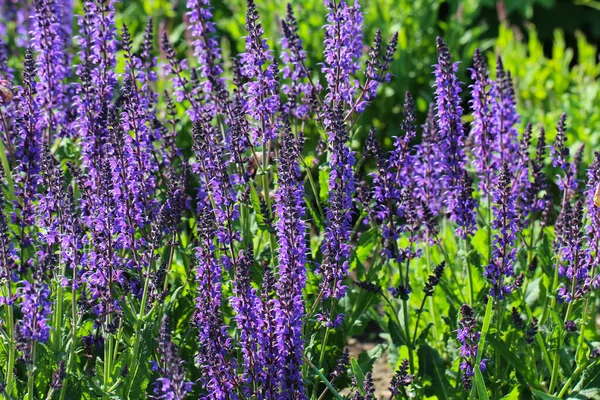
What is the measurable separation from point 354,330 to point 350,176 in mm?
1124

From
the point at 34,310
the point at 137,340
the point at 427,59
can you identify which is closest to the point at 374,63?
the point at 137,340

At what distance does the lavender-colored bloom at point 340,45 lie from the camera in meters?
4.07

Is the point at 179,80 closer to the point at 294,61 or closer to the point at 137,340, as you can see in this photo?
the point at 294,61

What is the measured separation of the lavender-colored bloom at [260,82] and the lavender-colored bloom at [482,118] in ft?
3.31

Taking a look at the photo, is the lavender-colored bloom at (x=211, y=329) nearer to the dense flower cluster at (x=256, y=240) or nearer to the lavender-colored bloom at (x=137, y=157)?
the dense flower cluster at (x=256, y=240)

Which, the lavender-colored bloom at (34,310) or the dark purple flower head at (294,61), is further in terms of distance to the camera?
the dark purple flower head at (294,61)

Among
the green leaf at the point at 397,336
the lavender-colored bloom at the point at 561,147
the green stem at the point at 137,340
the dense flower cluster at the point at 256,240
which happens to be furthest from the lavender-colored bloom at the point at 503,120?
the green stem at the point at 137,340

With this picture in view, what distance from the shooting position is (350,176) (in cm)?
371

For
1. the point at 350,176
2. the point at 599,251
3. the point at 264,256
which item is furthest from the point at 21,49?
the point at 599,251

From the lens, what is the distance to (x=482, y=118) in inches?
166

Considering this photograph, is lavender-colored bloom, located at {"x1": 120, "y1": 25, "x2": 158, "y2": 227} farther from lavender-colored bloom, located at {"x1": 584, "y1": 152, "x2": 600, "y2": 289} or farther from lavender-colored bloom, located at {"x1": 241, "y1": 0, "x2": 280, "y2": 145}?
lavender-colored bloom, located at {"x1": 584, "y1": 152, "x2": 600, "y2": 289}

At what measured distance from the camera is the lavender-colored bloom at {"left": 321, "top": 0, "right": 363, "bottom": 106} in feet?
13.3

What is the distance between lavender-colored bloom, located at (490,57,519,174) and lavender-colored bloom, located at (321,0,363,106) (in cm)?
98

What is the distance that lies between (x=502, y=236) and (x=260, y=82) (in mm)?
1363
